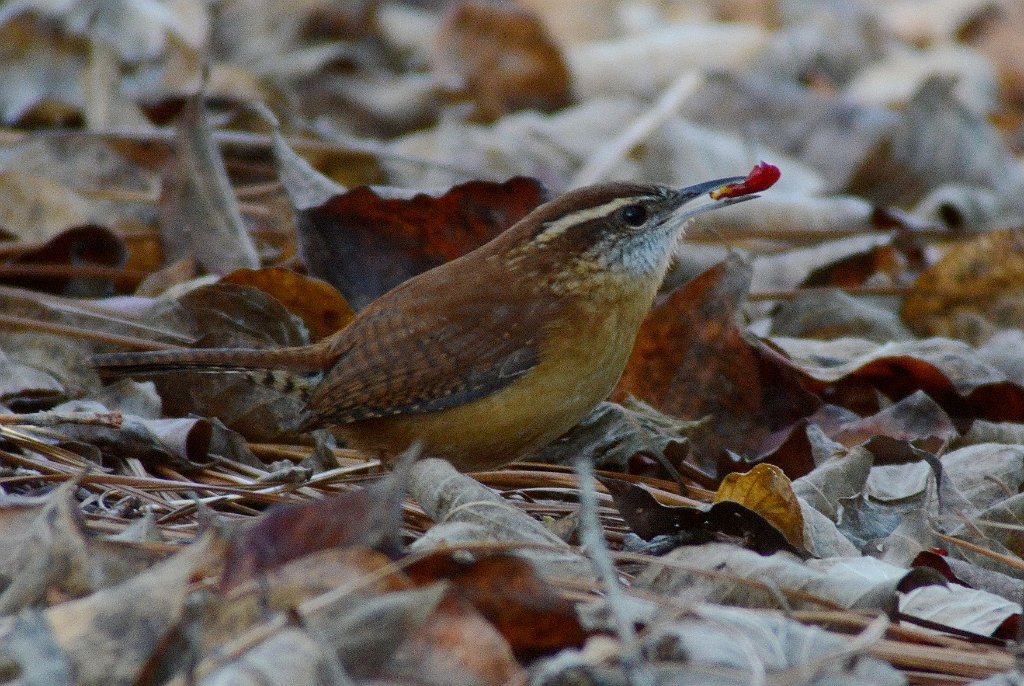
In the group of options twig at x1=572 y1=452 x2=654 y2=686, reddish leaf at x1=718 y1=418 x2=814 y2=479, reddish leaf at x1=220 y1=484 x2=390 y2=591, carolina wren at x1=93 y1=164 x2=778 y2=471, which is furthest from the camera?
reddish leaf at x1=718 y1=418 x2=814 y2=479

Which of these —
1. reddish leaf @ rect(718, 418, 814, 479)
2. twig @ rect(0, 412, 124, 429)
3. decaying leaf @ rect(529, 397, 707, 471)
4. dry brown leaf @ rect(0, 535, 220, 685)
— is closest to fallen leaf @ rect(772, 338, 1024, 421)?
reddish leaf @ rect(718, 418, 814, 479)

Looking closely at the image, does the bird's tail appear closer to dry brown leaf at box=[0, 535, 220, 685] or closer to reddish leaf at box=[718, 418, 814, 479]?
reddish leaf at box=[718, 418, 814, 479]

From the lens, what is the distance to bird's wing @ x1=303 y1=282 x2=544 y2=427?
433 centimetres

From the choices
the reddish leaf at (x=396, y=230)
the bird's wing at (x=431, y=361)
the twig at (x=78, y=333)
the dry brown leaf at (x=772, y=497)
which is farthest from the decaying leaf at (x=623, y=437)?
the twig at (x=78, y=333)

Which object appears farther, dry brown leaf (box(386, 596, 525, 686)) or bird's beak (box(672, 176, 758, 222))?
bird's beak (box(672, 176, 758, 222))

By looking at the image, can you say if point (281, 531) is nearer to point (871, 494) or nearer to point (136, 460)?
point (136, 460)

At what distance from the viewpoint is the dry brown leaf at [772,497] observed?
11.5 feet

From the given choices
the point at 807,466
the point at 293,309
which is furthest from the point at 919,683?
the point at 293,309

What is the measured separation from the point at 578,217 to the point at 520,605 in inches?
80.4

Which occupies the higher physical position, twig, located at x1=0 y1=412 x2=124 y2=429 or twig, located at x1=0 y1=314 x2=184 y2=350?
twig, located at x1=0 y1=412 x2=124 y2=429

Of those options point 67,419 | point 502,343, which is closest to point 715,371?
point 502,343

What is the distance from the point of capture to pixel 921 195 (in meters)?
8.05

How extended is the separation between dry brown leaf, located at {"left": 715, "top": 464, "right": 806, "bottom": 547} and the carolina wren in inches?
31.4

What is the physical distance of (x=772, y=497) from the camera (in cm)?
353
